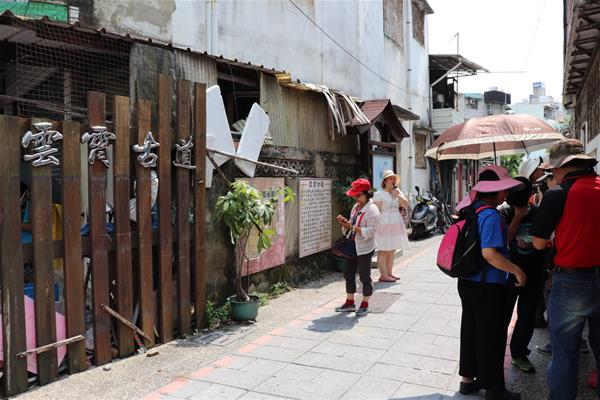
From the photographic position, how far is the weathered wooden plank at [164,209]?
5.53 metres

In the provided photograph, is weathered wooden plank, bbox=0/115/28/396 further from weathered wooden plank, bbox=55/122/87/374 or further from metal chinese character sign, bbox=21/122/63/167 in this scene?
weathered wooden plank, bbox=55/122/87/374

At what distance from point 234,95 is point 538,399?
5.79 metres

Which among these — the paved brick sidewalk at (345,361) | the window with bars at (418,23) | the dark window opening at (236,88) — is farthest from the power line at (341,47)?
the paved brick sidewalk at (345,361)

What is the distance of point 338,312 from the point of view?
692cm


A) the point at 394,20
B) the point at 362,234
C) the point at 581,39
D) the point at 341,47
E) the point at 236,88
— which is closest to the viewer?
the point at 362,234

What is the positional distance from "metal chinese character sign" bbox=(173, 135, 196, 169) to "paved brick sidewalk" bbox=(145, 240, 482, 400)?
7.14 feet

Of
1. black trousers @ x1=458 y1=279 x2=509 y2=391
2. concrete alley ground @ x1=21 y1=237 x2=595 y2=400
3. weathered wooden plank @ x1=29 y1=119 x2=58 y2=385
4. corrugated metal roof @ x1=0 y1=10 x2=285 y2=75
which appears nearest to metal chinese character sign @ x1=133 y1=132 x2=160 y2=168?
weathered wooden plank @ x1=29 y1=119 x2=58 y2=385

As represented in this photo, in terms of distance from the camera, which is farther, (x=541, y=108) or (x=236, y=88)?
(x=541, y=108)

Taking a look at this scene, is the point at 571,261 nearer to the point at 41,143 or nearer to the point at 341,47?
the point at 41,143

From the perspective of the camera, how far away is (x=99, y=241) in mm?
4891

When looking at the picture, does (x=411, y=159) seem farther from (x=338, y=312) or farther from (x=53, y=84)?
(x=53, y=84)

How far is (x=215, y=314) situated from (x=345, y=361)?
210 cm

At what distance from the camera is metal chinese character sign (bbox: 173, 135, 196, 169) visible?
5777 millimetres

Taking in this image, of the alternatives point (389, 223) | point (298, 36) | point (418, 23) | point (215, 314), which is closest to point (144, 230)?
point (215, 314)
